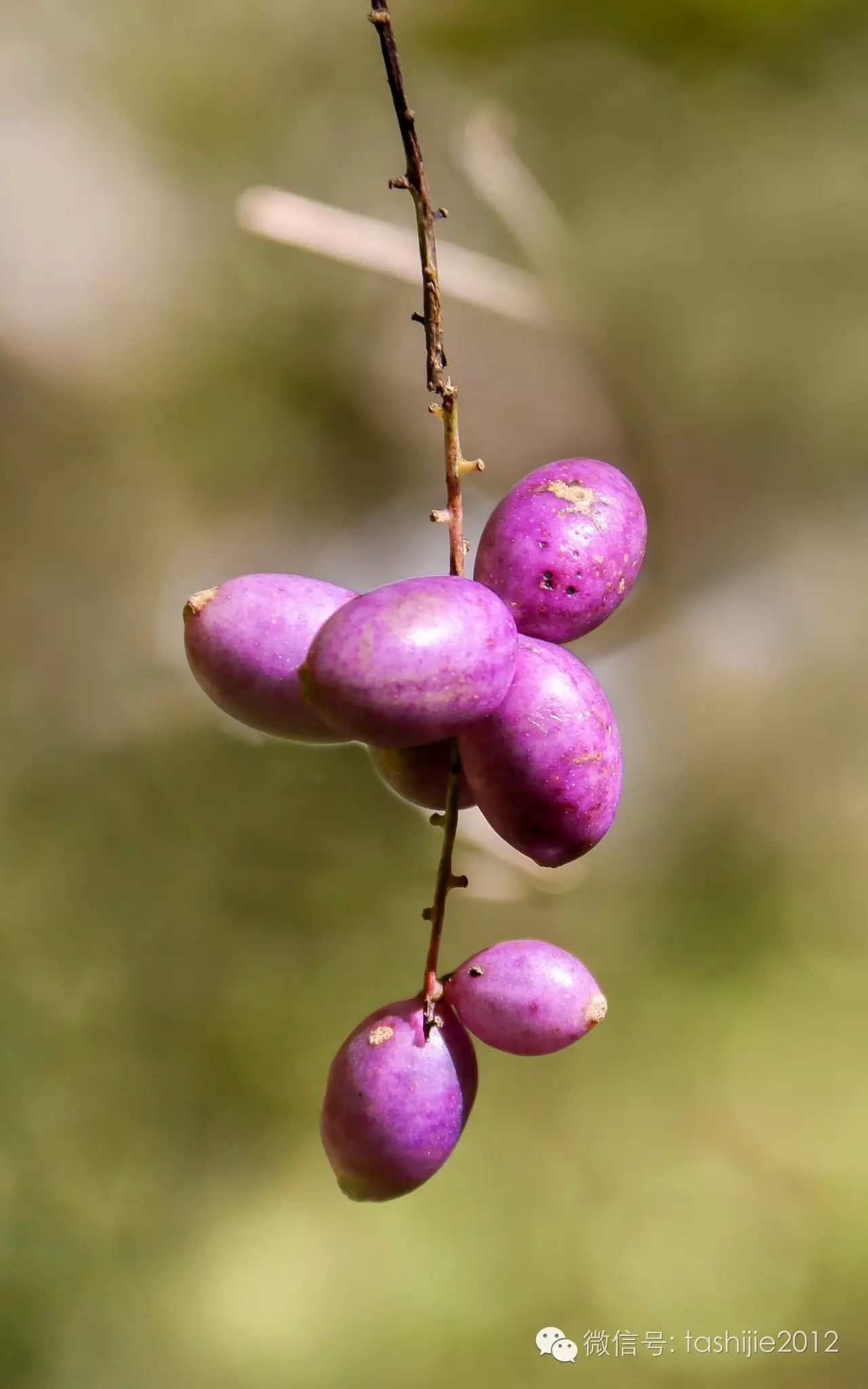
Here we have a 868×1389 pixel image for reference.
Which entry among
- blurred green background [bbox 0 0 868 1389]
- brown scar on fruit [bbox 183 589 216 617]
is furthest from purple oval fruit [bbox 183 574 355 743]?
blurred green background [bbox 0 0 868 1389]

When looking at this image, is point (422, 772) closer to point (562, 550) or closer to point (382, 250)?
point (562, 550)

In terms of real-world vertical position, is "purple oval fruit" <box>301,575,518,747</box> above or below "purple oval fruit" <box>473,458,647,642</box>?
below

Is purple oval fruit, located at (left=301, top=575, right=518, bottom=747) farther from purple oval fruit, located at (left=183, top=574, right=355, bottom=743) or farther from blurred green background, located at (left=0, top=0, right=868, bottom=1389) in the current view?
blurred green background, located at (left=0, top=0, right=868, bottom=1389)

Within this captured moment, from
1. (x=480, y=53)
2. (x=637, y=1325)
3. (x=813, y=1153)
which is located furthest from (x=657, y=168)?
(x=637, y=1325)

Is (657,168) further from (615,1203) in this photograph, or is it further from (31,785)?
(615,1203)

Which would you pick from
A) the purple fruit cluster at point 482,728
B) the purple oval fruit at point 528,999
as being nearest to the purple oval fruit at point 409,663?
the purple fruit cluster at point 482,728

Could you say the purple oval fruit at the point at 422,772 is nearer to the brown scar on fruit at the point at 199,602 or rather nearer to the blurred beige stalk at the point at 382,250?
the brown scar on fruit at the point at 199,602
